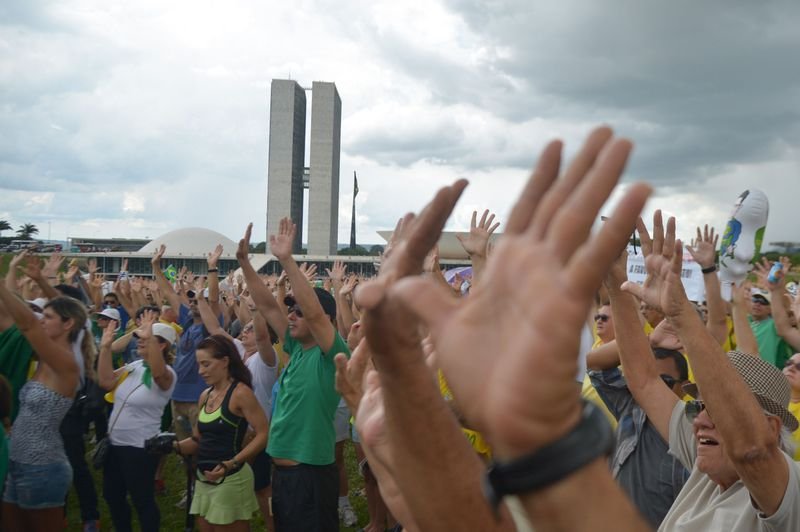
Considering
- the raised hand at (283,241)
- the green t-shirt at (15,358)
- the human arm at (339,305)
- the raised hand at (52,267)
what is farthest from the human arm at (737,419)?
the raised hand at (52,267)

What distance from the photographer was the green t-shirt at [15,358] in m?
4.27

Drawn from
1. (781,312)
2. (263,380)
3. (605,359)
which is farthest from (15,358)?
(781,312)

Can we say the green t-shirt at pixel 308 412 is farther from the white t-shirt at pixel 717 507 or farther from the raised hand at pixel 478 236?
the white t-shirt at pixel 717 507

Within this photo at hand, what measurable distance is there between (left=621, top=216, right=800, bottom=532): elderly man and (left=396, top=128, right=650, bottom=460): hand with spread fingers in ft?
4.16

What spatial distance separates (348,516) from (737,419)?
4.50 meters

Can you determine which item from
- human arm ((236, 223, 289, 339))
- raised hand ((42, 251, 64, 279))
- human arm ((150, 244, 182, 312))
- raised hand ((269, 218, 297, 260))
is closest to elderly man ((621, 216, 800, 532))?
raised hand ((269, 218, 297, 260))

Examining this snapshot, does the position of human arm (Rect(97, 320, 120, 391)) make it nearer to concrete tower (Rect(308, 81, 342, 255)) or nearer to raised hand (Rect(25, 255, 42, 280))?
raised hand (Rect(25, 255, 42, 280))

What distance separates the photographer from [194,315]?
7.11 metres

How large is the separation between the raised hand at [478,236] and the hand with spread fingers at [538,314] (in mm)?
3681

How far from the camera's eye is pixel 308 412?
12.6 feet

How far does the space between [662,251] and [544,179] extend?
160 centimetres

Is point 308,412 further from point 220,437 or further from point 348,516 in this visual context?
point 348,516

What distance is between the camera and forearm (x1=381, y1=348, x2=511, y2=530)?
1.15 meters

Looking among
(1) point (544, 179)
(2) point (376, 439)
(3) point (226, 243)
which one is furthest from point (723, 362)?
(3) point (226, 243)
